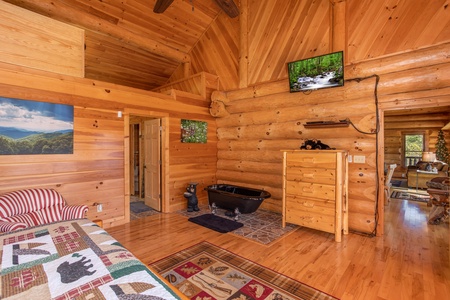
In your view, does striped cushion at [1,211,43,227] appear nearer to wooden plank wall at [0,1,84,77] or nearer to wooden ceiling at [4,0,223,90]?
wooden plank wall at [0,1,84,77]

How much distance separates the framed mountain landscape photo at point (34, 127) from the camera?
3.11 meters

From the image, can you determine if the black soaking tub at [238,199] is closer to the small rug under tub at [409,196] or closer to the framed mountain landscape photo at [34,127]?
the framed mountain landscape photo at [34,127]

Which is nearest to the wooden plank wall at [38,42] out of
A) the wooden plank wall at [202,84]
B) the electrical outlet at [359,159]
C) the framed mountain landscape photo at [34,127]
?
the framed mountain landscape photo at [34,127]

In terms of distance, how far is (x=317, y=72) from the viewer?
4.04 meters

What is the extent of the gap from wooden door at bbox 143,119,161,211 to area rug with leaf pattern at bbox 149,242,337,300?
7.94 feet

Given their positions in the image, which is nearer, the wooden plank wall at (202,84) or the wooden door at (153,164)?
the wooden door at (153,164)

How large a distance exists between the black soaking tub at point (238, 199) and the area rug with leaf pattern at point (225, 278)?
1301 mm

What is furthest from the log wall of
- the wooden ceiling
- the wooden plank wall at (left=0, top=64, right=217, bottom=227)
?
the wooden ceiling

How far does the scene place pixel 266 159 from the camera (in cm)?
518

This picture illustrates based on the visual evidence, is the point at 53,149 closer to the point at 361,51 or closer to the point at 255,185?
the point at 255,185

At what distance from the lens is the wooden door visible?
5184 millimetres

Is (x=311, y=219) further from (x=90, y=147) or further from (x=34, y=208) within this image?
(x=34, y=208)

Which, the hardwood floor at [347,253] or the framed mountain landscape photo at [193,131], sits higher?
the framed mountain landscape photo at [193,131]

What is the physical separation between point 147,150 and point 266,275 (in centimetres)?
414
